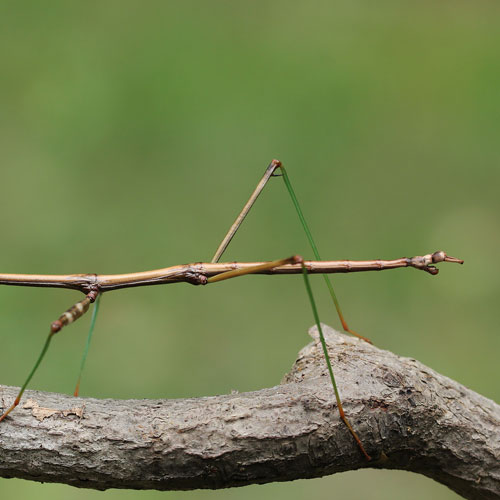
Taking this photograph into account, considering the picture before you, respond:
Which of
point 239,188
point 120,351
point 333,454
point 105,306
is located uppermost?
point 239,188

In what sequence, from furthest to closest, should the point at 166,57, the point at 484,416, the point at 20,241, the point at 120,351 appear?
the point at 166,57
the point at 20,241
the point at 120,351
the point at 484,416

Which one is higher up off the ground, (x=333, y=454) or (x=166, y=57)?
(x=166, y=57)

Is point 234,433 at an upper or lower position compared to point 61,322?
lower

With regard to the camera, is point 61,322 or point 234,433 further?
point 61,322

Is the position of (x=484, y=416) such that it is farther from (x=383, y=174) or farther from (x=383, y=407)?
(x=383, y=174)

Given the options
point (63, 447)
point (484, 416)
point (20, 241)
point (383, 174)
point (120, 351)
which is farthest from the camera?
point (383, 174)

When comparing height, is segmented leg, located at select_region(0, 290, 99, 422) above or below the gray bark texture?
above

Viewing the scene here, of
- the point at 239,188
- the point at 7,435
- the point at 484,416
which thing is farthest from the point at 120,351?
Answer: the point at 484,416

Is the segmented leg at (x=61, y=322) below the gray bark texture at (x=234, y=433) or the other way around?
the other way around
